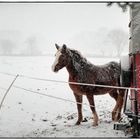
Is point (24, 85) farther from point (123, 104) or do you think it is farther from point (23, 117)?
point (123, 104)

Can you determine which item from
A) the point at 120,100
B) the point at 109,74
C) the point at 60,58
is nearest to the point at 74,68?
the point at 60,58

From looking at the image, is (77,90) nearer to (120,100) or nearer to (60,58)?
(60,58)

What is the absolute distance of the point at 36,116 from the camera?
21.5 feet

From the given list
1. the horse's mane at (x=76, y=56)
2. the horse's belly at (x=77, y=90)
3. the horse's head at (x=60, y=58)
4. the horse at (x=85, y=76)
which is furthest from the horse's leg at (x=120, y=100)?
the horse's head at (x=60, y=58)

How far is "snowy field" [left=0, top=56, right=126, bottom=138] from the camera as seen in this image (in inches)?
222

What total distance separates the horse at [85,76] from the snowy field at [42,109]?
33cm

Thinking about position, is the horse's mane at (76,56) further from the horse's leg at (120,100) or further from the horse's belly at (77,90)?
the horse's leg at (120,100)

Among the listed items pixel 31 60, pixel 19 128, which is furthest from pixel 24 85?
pixel 19 128

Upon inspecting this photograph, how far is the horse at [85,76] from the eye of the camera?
18.5ft

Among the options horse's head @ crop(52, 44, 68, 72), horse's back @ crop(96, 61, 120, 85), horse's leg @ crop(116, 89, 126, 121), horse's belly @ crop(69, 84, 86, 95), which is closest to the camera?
horse's head @ crop(52, 44, 68, 72)

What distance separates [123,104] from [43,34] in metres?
2.38

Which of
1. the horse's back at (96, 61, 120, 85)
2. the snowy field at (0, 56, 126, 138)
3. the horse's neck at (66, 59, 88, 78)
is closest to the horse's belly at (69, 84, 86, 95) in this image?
the horse's neck at (66, 59, 88, 78)

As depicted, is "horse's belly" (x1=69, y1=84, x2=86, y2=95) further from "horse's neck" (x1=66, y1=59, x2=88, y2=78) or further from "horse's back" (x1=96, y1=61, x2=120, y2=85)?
"horse's back" (x1=96, y1=61, x2=120, y2=85)

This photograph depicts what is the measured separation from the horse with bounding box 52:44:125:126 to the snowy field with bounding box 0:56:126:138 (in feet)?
1.09
